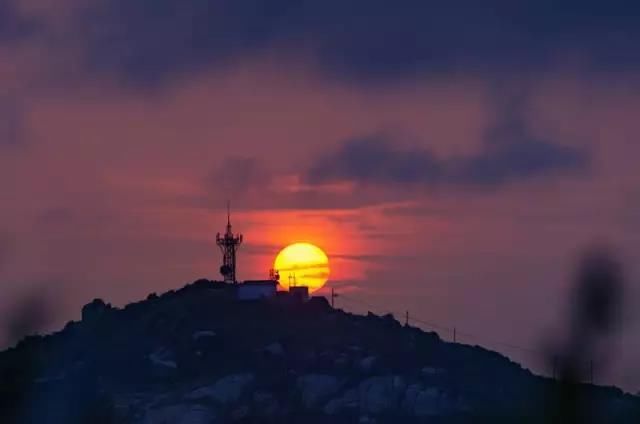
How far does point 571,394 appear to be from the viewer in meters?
134

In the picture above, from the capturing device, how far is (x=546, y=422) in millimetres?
199625

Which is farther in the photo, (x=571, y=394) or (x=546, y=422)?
(x=546, y=422)

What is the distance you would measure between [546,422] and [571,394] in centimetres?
6661
